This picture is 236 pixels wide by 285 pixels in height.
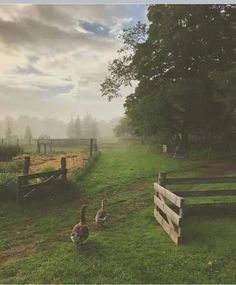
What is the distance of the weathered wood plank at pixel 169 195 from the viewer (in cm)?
619

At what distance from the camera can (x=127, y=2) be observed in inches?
289


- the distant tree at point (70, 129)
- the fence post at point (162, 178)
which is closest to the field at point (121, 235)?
the fence post at point (162, 178)

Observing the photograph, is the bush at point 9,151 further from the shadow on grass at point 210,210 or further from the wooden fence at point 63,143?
the shadow on grass at point 210,210

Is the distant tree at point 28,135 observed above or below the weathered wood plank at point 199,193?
above

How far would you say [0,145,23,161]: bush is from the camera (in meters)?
7.97

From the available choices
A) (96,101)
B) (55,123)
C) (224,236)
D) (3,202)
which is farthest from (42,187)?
(224,236)

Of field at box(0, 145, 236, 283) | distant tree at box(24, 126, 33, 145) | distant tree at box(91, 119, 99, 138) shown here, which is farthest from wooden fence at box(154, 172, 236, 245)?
distant tree at box(24, 126, 33, 145)

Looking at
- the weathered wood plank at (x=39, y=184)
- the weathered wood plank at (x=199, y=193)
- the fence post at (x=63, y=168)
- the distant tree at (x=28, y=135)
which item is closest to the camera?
the weathered wood plank at (x=199, y=193)

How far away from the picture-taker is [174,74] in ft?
27.4

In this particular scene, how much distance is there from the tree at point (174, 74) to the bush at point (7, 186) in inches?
102

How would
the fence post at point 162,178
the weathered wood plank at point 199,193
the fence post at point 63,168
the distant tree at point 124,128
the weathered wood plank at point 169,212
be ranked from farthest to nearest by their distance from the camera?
the fence post at point 63,168
the distant tree at point 124,128
the fence post at point 162,178
the weathered wood plank at point 199,193
the weathered wood plank at point 169,212

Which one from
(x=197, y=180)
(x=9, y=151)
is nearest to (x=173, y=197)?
(x=197, y=180)

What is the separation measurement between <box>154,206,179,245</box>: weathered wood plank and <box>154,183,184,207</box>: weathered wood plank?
0.38 m

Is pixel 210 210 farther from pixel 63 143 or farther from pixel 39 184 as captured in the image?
pixel 39 184
